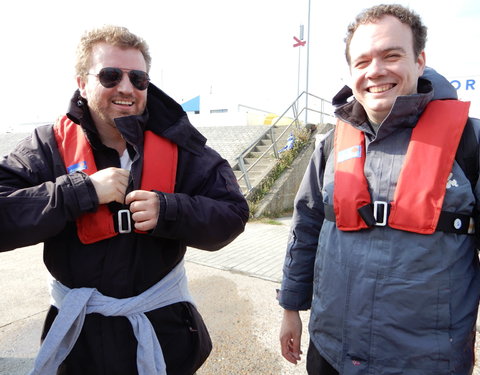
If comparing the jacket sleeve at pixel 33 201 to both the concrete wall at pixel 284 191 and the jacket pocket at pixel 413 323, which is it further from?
the concrete wall at pixel 284 191

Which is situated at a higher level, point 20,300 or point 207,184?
point 207,184

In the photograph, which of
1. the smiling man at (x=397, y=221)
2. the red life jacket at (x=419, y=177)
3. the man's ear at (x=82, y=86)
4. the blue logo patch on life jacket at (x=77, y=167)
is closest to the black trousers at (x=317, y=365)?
the smiling man at (x=397, y=221)

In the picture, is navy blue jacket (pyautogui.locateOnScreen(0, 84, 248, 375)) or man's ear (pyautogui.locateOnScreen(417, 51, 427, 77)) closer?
navy blue jacket (pyautogui.locateOnScreen(0, 84, 248, 375))

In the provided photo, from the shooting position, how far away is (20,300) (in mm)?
3914

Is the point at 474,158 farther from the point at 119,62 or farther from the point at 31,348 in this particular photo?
the point at 31,348

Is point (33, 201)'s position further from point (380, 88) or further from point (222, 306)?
point (222, 306)

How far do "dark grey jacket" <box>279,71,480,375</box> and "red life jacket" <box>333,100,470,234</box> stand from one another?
4cm

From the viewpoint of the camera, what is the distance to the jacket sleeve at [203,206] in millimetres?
1456

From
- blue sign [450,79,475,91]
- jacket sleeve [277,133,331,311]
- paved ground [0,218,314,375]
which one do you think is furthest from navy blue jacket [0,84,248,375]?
blue sign [450,79,475,91]

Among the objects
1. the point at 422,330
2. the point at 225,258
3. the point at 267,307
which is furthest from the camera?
the point at 225,258

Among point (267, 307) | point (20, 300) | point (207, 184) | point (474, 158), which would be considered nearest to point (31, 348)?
point (20, 300)

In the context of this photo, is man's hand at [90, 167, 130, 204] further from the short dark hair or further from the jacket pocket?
the short dark hair

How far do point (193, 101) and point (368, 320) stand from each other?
1534 inches

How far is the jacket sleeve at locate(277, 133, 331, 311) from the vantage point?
1.87 metres
